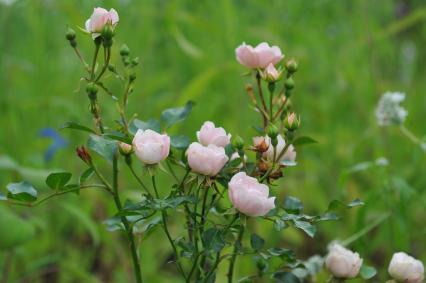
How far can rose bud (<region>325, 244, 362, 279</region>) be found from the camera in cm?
89

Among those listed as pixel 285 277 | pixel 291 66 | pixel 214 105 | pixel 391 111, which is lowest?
pixel 285 277

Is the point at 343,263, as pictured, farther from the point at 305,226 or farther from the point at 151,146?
the point at 151,146

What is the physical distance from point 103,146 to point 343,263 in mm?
333

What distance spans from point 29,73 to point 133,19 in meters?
0.42

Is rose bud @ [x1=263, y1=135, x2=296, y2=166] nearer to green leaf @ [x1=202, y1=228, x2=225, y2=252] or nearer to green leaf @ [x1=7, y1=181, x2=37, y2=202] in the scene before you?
green leaf @ [x1=202, y1=228, x2=225, y2=252]

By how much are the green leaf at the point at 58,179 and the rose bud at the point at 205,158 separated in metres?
0.15

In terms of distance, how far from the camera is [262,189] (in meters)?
0.75

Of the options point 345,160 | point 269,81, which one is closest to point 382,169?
point 269,81

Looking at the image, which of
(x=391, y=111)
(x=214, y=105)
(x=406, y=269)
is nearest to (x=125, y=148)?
(x=406, y=269)

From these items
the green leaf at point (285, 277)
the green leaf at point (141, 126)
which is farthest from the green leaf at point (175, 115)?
the green leaf at point (285, 277)

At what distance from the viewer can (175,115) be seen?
0.92 metres

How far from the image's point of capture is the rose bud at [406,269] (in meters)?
0.88

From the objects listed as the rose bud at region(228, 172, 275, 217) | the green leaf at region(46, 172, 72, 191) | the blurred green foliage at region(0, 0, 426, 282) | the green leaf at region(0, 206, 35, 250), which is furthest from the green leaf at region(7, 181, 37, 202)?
the blurred green foliage at region(0, 0, 426, 282)

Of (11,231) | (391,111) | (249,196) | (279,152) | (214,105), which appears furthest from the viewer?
(214,105)
